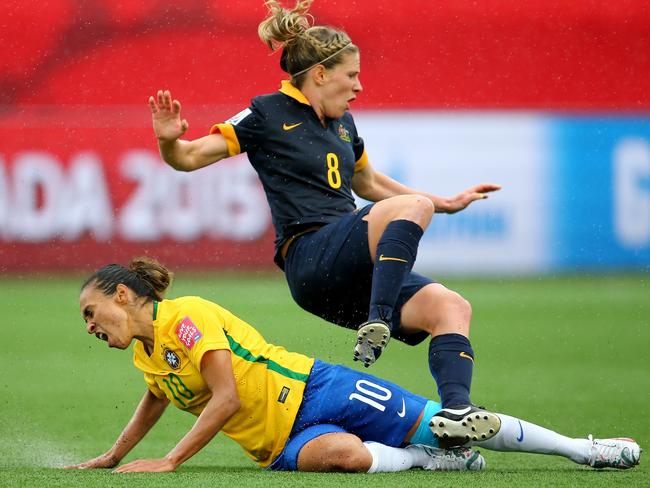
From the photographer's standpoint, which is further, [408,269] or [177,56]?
[177,56]

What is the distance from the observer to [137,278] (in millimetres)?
4688

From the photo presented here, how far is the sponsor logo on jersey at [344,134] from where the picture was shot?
5402 mm

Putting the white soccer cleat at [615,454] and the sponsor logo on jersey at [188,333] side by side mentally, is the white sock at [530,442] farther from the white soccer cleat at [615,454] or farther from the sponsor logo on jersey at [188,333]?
the sponsor logo on jersey at [188,333]

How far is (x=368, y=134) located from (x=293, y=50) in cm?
889

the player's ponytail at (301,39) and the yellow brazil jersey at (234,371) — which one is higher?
the player's ponytail at (301,39)

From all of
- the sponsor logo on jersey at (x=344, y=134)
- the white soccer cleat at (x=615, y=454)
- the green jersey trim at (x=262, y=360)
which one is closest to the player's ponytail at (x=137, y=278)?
the green jersey trim at (x=262, y=360)

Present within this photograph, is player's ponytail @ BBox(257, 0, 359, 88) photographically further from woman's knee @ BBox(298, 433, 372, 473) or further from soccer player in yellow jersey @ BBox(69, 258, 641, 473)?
woman's knee @ BBox(298, 433, 372, 473)

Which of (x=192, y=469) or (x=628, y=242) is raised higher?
(x=628, y=242)

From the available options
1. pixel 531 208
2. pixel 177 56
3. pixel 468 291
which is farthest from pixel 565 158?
pixel 177 56

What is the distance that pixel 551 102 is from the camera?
15250mm

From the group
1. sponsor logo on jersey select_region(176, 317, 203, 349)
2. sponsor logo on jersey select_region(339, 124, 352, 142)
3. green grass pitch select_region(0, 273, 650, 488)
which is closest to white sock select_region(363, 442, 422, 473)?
green grass pitch select_region(0, 273, 650, 488)

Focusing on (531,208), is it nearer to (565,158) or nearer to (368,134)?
(565,158)

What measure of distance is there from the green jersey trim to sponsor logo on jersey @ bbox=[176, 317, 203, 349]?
161 mm

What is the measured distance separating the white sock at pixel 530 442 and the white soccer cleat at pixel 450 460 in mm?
115
